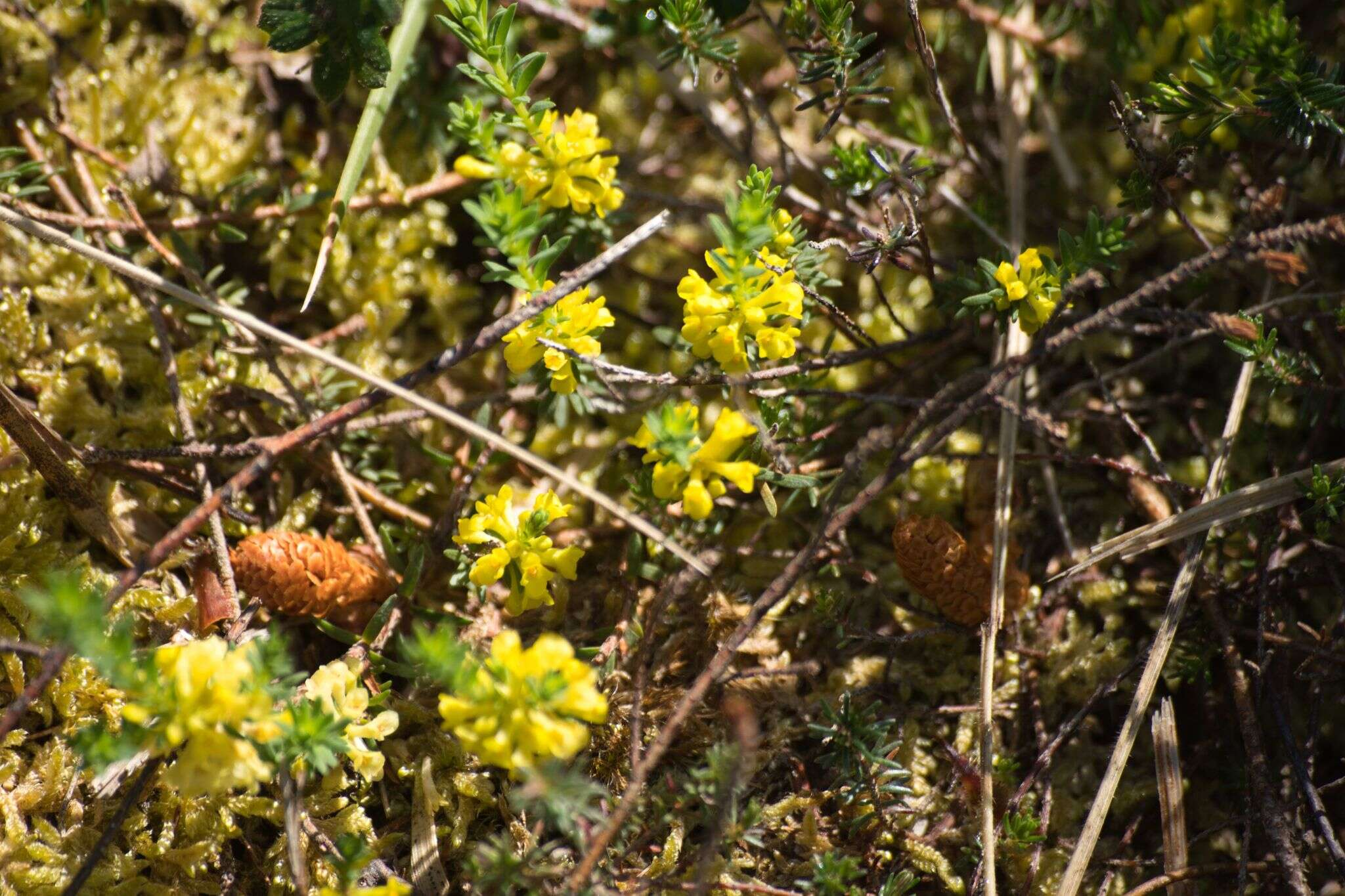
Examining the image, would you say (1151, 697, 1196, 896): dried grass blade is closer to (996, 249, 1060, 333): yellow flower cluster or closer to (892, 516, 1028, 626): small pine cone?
(892, 516, 1028, 626): small pine cone

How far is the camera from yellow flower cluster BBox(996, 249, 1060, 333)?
2.28 meters

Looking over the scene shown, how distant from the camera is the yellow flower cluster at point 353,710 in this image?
204cm

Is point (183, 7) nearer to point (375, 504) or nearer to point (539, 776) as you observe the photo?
point (375, 504)

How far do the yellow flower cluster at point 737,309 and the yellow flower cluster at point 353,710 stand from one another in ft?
3.73

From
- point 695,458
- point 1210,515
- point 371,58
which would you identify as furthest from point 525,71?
point 1210,515

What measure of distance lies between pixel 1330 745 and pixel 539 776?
7.32ft

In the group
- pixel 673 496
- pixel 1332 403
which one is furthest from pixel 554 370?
pixel 1332 403

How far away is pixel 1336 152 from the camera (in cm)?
286

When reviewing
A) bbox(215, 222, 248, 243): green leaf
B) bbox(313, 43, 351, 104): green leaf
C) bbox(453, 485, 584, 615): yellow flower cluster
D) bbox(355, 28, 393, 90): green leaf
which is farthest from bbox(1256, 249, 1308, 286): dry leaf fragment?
bbox(215, 222, 248, 243): green leaf

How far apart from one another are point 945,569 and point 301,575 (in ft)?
5.42

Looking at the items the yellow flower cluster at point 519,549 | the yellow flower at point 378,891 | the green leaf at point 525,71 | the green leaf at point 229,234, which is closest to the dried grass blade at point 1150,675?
the yellow flower cluster at point 519,549

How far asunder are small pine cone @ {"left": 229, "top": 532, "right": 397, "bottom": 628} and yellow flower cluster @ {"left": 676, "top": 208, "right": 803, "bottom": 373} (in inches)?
43.0

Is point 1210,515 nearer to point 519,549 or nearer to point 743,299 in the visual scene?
point 743,299

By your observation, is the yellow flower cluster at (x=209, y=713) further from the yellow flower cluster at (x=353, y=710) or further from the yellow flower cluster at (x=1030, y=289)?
the yellow flower cluster at (x=1030, y=289)
